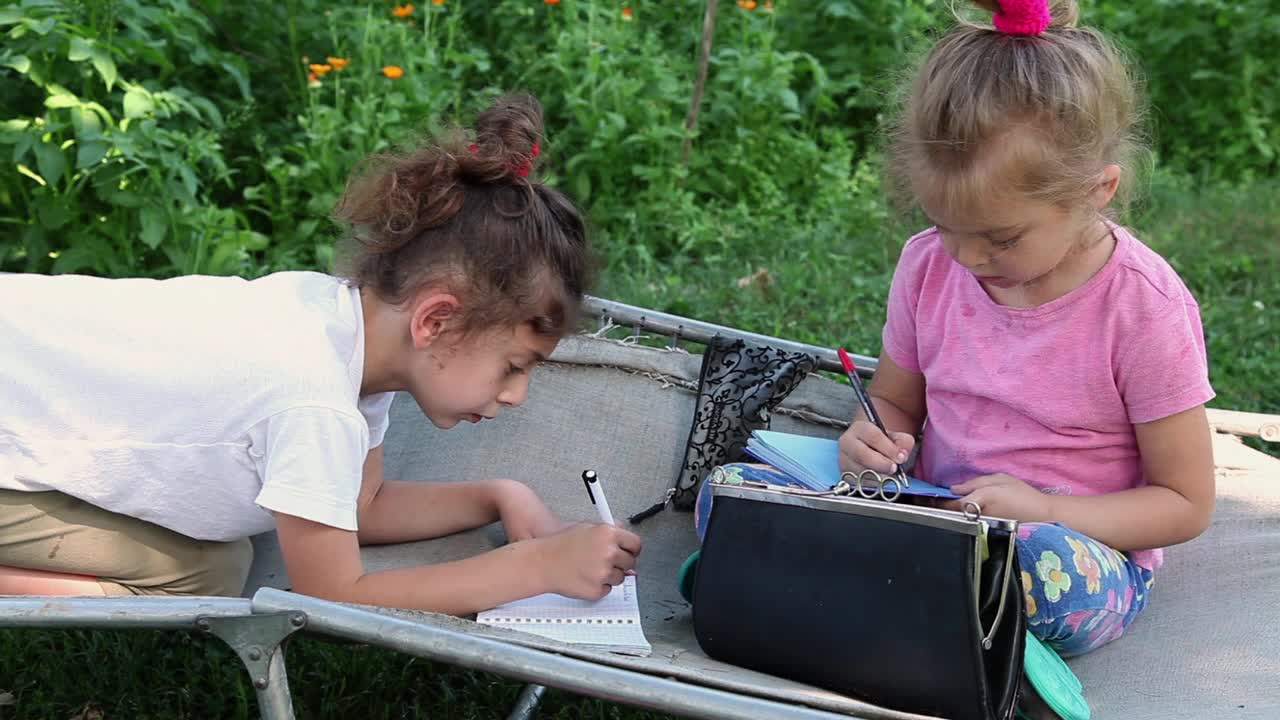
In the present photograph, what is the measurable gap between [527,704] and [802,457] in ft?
2.16

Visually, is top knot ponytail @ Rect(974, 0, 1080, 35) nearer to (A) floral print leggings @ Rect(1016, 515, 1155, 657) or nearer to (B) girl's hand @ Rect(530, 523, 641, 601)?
(A) floral print leggings @ Rect(1016, 515, 1155, 657)

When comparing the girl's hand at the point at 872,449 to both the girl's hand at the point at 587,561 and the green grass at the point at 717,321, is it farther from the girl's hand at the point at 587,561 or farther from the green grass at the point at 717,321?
the green grass at the point at 717,321

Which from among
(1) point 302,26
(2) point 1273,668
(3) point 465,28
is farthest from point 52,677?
(3) point 465,28

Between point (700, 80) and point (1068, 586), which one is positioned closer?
point (1068, 586)

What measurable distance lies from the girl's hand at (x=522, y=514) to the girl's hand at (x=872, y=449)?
1.74 feet

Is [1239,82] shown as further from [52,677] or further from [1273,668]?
[52,677]

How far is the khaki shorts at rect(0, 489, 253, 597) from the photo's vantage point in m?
2.15

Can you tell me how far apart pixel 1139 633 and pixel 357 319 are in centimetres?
141

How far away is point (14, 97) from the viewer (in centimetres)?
370

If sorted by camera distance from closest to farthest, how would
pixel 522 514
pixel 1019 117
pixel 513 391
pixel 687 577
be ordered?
pixel 1019 117, pixel 513 391, pixel 687 577, pixel 522 514

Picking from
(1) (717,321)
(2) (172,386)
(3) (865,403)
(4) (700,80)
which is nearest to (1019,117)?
(3) (865,403)

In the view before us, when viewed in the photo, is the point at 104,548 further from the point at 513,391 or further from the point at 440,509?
the point at 513,391

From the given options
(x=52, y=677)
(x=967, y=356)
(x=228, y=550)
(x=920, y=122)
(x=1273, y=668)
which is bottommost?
(x=52, y=677)

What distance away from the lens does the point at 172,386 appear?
2033mm
